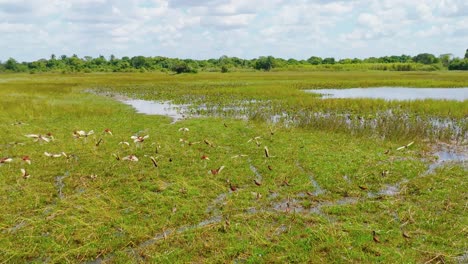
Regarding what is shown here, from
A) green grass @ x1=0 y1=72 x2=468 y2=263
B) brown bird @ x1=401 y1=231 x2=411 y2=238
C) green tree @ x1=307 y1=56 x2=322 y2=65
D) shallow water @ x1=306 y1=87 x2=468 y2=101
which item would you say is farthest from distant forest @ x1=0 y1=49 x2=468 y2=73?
brown bird @ x1=401 y1=231 x2=411 y2=238

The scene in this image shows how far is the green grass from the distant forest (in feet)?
264

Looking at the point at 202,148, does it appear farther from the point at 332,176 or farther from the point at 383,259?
the point at 383,259

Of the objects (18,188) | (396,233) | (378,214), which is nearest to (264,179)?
(378,214)

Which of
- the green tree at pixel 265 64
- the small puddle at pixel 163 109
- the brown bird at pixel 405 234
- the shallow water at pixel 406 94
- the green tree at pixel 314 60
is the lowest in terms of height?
the brown bird at pixel 405 234

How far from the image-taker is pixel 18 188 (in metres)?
10.3

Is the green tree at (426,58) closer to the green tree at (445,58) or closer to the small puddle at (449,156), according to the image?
the green tree at (445,58)

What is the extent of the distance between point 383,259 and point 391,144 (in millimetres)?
10047

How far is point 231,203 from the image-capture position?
9.19 m

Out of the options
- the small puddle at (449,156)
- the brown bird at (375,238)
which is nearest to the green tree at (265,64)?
the small puddle at (449,156)

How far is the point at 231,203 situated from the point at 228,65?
388 feet

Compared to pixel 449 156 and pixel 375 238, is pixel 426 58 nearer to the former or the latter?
pixel 449 156

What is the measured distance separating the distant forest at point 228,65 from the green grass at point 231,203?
3172 inches

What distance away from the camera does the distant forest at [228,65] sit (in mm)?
104125

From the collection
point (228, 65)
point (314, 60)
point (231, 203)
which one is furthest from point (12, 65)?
point (231, 203)
